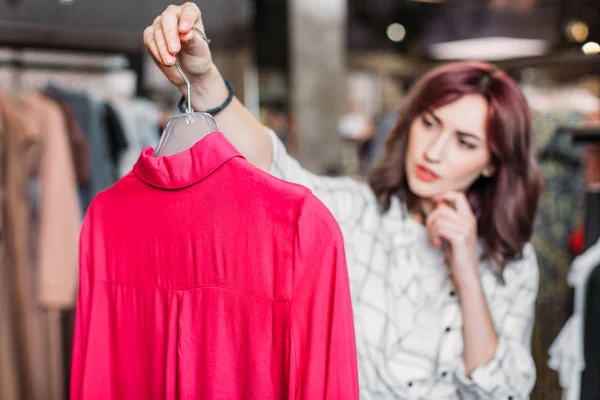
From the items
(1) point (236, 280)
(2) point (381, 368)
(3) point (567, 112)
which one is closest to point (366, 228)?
(2) point (381, 368)

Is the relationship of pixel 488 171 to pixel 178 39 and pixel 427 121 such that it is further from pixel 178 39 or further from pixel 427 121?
pixel 178 39

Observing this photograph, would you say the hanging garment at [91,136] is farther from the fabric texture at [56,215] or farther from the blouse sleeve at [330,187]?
the blouse sleeve at [330,187]

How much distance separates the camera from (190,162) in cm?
81

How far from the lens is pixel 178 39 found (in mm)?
770

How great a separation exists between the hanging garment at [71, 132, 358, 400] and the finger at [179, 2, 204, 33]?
0.15m

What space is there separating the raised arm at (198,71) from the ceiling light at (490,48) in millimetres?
2581

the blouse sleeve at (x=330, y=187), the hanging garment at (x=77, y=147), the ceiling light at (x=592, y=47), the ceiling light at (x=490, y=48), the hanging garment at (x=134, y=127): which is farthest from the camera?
the ceiling light at (x=490, y=48)

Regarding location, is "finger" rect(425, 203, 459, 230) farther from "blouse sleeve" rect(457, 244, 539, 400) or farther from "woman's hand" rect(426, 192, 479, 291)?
"blouse sleeve" rect(457, 244, 539, 400)

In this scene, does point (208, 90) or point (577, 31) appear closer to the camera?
point (208, 90)

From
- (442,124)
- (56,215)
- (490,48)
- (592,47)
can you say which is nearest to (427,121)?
(442,124)

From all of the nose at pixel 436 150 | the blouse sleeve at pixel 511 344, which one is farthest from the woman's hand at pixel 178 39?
the blouse sleeve at pixel 511 344

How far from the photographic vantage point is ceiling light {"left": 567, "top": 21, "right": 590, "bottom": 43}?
7.73 feet

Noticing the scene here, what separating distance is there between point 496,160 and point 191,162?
655mm

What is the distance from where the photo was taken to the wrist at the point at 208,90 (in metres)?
0.88
